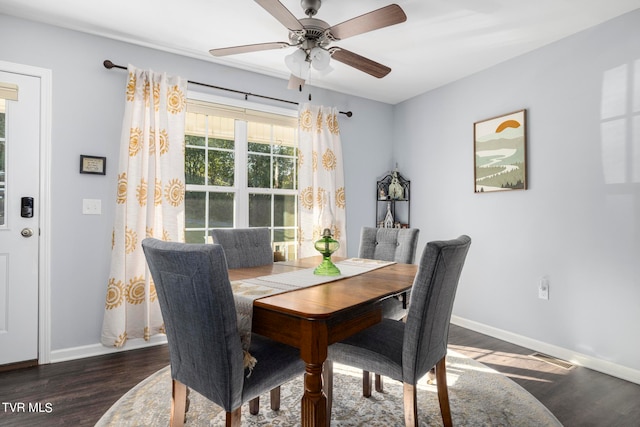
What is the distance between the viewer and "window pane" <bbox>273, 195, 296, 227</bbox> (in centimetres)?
363

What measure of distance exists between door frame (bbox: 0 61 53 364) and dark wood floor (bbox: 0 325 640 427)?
0.22 meters

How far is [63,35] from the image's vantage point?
8.54 ft

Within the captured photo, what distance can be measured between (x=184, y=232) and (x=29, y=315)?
3.91ft

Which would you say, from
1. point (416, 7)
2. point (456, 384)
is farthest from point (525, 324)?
point (416, 7)

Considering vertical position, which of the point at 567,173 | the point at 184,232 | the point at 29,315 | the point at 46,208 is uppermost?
the point at 567,173

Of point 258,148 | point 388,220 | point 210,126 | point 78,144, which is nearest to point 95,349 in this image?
point 78,144

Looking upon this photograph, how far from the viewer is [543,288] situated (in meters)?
2.87

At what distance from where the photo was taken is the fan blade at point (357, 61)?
2.13m

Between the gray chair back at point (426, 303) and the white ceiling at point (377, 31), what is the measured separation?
175 centimetres

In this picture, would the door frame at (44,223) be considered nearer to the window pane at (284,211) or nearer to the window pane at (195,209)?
the window pane at (195,209)

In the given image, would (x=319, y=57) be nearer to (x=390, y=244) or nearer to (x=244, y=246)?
(x=244, y=246)

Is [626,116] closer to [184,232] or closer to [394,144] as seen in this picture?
[394,144]

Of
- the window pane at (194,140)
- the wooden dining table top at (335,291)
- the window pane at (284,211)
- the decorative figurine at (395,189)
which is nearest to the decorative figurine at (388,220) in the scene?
the decorative figurine at (395,189)

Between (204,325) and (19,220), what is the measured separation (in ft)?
7.12
